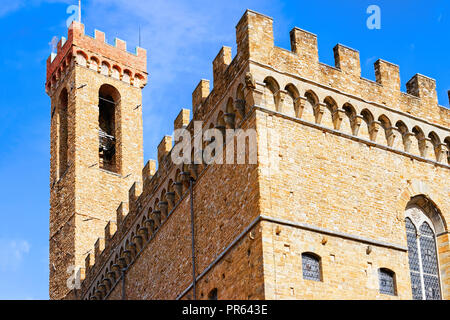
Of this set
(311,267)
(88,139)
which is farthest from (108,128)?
(311,267)

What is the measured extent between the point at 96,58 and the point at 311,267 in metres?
23.8

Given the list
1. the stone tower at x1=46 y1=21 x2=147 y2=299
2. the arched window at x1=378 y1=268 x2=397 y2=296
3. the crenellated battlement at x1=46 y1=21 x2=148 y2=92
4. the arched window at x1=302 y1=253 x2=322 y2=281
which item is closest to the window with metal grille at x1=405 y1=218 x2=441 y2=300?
the arched window at x1=378 y1=268 x2=397 y2=296

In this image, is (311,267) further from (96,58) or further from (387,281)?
(96,58)

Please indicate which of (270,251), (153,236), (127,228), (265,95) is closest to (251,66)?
(265,95)

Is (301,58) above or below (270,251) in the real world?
above

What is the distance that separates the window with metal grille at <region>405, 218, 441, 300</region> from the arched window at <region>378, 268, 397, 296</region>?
0.83 meters

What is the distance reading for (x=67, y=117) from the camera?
3872cm

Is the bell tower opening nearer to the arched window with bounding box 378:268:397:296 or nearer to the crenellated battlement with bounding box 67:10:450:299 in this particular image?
the crenellated battlement with bounding box 67:10:450:299

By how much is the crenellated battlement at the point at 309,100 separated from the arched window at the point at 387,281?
3.26 meters

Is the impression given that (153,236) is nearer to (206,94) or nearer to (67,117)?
(206,94)

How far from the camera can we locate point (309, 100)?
795 inches

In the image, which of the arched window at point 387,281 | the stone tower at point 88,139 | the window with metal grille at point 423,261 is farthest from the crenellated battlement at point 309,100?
the stone tower at point 88,139

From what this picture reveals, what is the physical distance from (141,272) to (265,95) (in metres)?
8.24

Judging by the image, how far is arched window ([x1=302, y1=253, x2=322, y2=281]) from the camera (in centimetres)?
1798
